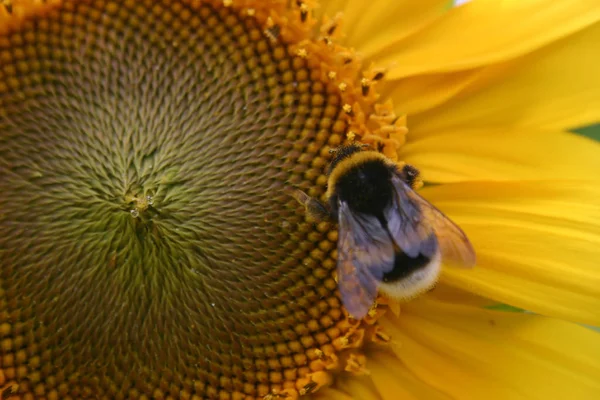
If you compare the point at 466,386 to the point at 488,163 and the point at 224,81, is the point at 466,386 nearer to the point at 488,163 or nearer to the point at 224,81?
the point at 488,163

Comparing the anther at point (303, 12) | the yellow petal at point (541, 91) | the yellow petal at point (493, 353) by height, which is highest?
the anther at point (303, 12)

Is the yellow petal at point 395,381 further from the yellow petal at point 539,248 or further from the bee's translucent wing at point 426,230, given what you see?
the bee's translucent wing at point 426,230

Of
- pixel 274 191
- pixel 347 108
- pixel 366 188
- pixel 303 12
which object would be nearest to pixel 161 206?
pixel 274 191

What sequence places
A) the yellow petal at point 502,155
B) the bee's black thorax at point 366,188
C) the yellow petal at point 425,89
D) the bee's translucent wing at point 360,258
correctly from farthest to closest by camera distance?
the yellow petal at point 425,89 < the yellow petal at point 502,155 < the bee's black thorax at point 366,188 < the bee's translucent wing at point 360,258

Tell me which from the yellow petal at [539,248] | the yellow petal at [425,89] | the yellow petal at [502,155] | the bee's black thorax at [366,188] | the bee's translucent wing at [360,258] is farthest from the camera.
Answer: the yellow petal at [425,89]

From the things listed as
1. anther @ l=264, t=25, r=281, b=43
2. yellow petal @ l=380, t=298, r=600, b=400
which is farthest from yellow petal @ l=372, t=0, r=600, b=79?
yellow petal @ l=380, t=298, r=600, b=400

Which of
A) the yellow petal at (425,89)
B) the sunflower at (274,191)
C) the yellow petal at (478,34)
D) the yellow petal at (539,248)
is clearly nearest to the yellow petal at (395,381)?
the sunflower at (274,191)

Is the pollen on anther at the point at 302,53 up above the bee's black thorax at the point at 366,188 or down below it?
above

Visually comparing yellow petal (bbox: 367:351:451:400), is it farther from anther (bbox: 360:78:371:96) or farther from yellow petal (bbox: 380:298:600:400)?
anther (bbox: 360:78:371:96)
